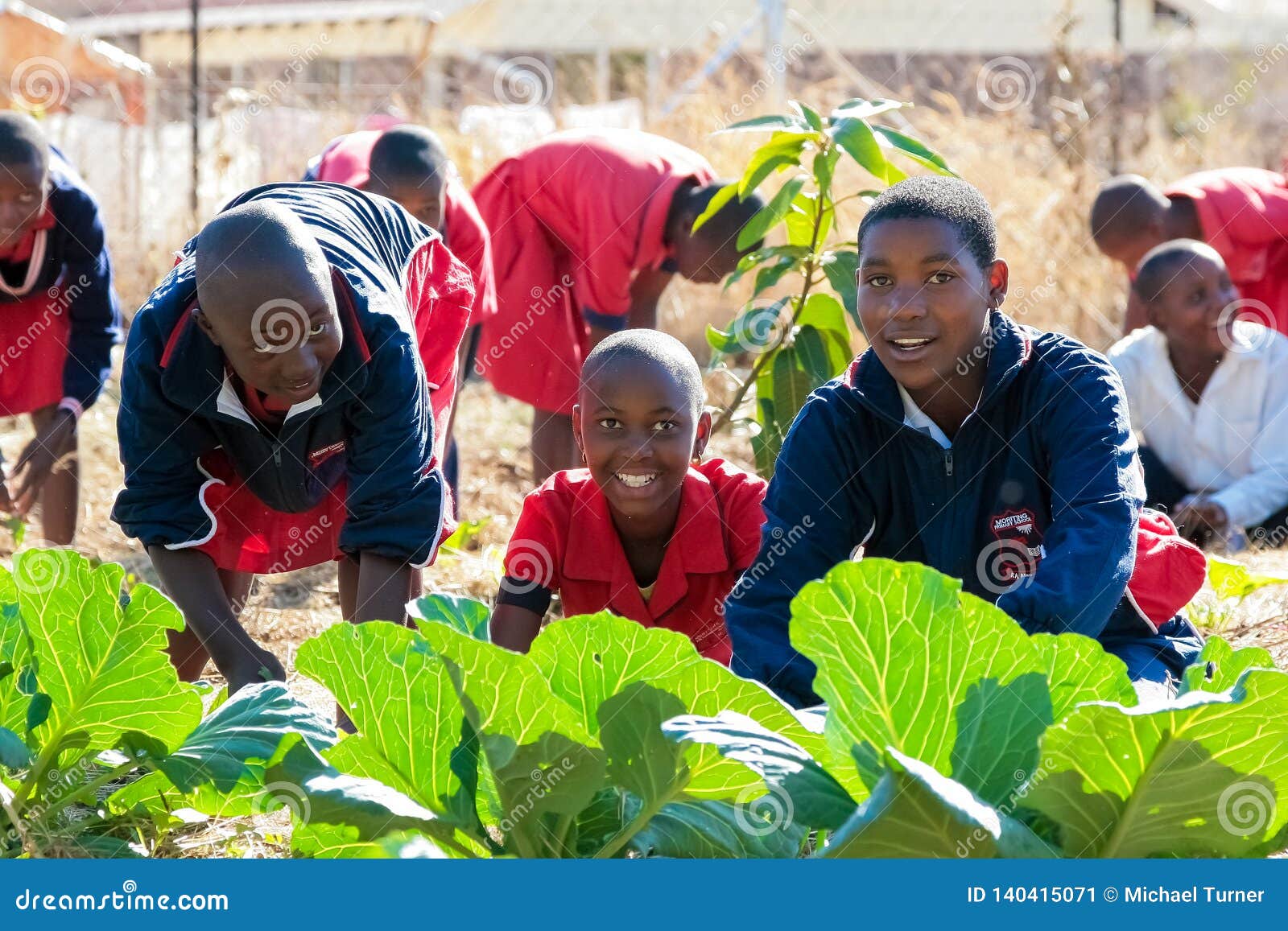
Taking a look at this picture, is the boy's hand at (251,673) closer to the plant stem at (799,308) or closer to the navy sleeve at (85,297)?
the plant stem at (799,308)

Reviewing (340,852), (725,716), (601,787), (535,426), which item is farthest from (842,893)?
(535,426)

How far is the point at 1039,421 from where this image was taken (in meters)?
2.41

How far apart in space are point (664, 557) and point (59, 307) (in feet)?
7.51

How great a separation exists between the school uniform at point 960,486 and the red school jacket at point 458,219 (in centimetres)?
177

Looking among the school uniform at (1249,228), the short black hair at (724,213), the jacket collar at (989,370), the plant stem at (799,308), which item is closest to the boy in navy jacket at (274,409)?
the jacket collar at (989,370)

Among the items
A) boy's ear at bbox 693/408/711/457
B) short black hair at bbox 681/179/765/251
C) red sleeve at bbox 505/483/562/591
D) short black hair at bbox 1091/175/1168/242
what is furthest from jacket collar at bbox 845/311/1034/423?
short black hair at bbox 1091/175/1168/242

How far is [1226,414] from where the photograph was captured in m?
4.82

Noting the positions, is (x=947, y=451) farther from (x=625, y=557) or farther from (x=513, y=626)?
(x=513, y=626)

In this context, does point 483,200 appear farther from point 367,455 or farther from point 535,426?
point 367,455

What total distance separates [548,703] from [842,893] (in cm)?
41

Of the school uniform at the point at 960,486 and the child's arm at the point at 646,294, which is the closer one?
the school uniform at the point at 960,486

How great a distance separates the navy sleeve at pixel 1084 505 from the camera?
2100mm

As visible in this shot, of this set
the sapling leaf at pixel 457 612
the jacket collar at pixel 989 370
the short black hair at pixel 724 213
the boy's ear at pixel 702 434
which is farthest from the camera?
the short black hair at pixel 724 213

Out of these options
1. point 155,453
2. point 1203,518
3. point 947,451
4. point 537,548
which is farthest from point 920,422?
point 1203,518
